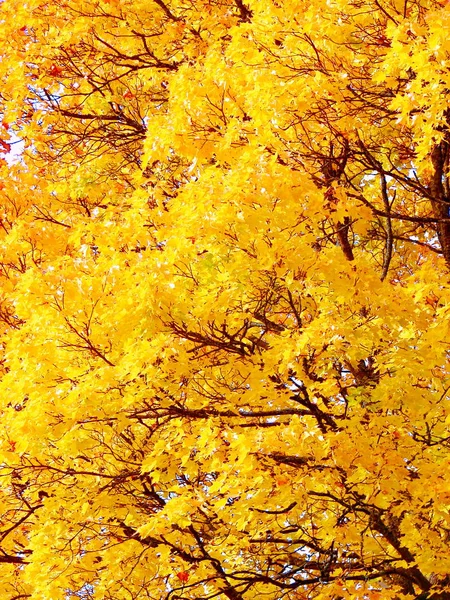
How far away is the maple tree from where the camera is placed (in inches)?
190

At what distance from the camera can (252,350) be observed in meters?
5.85

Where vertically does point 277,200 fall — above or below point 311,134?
below

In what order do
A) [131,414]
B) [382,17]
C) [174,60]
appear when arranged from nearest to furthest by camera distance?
[382,17] → [131,414] → [174,60]

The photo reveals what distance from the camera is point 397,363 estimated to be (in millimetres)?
5340

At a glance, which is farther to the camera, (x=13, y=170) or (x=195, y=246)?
(x=13, y=170)

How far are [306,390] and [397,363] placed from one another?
2.31ft

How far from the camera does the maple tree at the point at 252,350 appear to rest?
4836mm

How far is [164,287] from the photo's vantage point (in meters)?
4.90

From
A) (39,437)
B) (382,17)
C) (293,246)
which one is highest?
(382,17)

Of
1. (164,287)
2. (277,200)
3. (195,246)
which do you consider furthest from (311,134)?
(164,287)

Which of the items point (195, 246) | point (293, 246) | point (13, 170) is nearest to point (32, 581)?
point (195, 246)

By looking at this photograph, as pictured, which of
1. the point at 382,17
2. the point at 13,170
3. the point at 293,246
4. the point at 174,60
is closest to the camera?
the point at 293,246

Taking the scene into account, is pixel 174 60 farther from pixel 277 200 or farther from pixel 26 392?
pixel 26 392

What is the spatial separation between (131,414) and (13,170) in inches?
158
